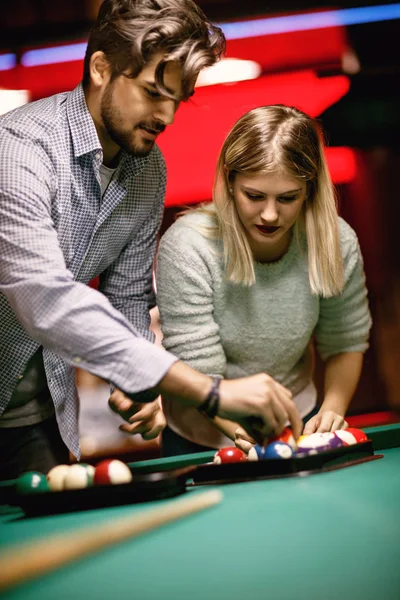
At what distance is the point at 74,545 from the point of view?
962 millimetres

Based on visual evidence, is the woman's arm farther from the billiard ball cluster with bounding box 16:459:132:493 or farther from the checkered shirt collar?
the checkered shirt collar

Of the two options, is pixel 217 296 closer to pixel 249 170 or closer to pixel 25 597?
pixel 249 170

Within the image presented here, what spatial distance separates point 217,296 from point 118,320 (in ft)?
2.29

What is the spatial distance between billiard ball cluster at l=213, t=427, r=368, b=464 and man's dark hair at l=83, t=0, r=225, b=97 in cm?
95

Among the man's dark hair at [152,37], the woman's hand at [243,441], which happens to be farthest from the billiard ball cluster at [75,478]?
the man's dark hair at [152,37]

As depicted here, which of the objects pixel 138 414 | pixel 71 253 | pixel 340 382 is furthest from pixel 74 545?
pixel 340 382

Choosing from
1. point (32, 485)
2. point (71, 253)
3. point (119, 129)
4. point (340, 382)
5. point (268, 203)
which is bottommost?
point (340, 382)

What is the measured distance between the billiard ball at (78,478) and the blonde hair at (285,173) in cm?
84

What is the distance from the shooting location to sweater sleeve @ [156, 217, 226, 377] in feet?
7.13

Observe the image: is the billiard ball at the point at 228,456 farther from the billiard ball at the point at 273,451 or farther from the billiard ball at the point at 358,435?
the billiard ball at the point at 358,435

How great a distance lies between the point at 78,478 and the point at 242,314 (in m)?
0.89

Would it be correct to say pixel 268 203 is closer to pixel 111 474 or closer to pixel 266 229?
pixel 266 229

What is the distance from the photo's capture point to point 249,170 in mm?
2109

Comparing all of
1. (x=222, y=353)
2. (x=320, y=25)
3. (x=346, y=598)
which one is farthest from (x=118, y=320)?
(x=320, y=25)
